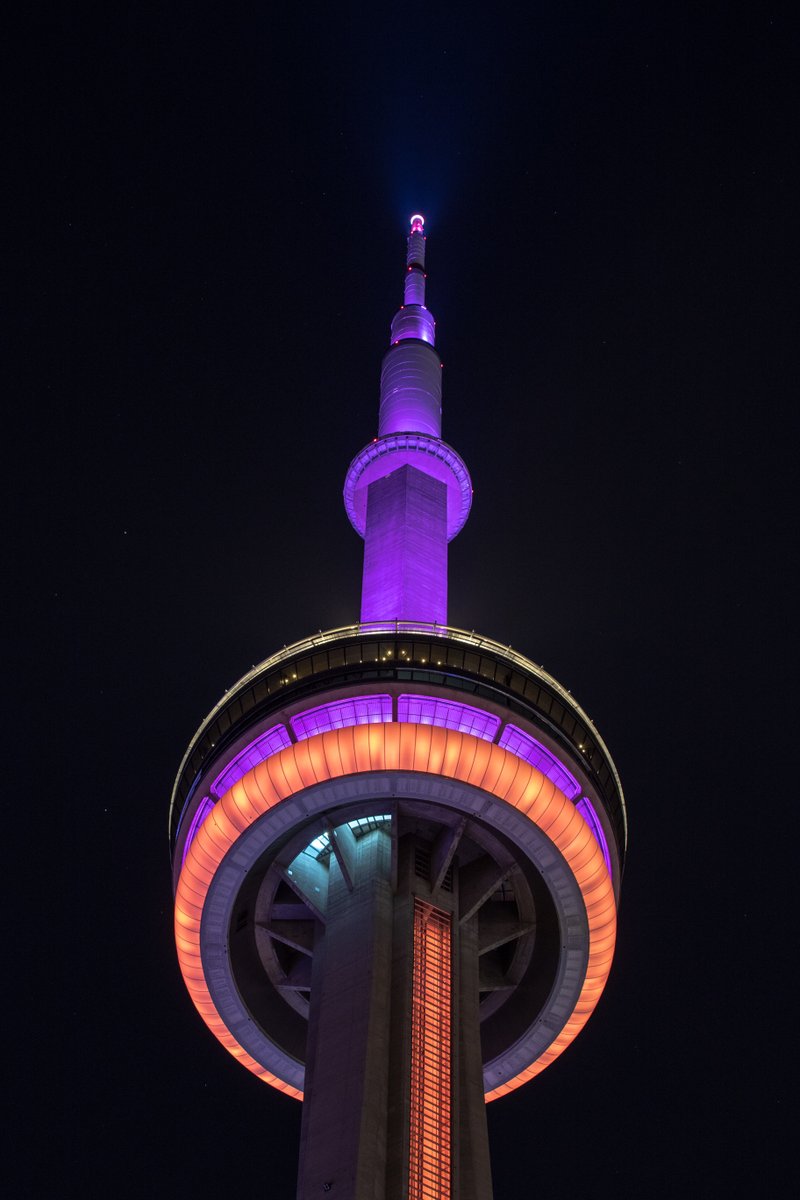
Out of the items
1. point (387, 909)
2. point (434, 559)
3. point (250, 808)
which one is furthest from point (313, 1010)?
point (434, 559)

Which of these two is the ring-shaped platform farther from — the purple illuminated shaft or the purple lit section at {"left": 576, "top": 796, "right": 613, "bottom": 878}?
the purple lit section at {"left": 576, "top": 796, "right": 613, "bottom": 878}

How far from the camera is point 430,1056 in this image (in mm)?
39250

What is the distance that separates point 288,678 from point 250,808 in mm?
5320

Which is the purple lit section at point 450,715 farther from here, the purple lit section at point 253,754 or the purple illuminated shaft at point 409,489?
the purple illuminated shaft at point 409,489

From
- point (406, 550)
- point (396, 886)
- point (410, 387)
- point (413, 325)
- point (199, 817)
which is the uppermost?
point (413, 325)

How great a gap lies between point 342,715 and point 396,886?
608 cm

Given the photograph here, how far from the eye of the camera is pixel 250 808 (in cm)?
4112

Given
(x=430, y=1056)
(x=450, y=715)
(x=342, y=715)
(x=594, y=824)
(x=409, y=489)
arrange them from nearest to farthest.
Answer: (x=430, y=1056) < (x=450, y=715) < (x=342, y=715) < (x=594, y=824) < (x=409, y=489)

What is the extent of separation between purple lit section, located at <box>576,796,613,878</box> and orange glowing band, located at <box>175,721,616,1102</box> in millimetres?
520

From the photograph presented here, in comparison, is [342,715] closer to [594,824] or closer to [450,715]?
[450,715]

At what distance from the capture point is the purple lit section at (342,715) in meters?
42.6

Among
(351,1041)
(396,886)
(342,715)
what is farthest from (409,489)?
(351,1041)

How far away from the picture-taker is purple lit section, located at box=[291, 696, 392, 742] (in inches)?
1676

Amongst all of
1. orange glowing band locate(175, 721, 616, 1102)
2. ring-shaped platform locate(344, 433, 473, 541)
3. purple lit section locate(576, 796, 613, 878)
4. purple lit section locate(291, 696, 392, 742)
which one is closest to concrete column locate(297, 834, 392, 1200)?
Answer: purple lit section locate(291, 696, 392, 742)
